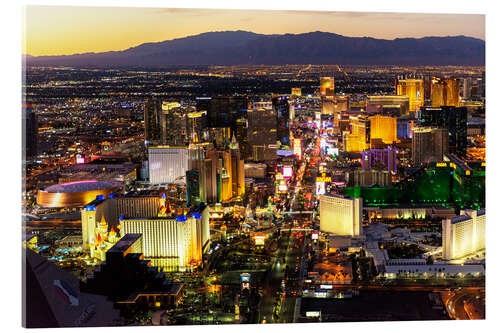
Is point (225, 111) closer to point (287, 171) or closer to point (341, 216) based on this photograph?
point (287, 171)

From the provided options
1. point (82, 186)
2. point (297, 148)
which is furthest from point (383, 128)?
point (82, 186)

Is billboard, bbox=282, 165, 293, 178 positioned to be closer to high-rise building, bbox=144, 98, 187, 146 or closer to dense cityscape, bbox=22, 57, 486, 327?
dense cityscape, bbox=22, 57, 486, 327

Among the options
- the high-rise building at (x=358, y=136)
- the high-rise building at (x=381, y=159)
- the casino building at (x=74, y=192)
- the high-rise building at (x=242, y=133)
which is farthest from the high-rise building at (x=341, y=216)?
the high-rise building at (x=358, y=136)

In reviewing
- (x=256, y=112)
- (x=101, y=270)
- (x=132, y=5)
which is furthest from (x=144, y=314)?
(x=256, y=112)

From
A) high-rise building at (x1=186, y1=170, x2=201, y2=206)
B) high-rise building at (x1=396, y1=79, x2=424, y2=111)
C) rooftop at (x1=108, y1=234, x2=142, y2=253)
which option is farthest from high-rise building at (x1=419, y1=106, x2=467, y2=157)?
rooftop at (x1=108, y1=234, x2=142, y2=253)

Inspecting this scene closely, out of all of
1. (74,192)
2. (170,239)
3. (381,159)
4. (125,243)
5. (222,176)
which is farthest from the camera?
(381,159)

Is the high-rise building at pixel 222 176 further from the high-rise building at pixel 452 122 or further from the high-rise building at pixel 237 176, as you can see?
the high-rise building at pixel 452 122
